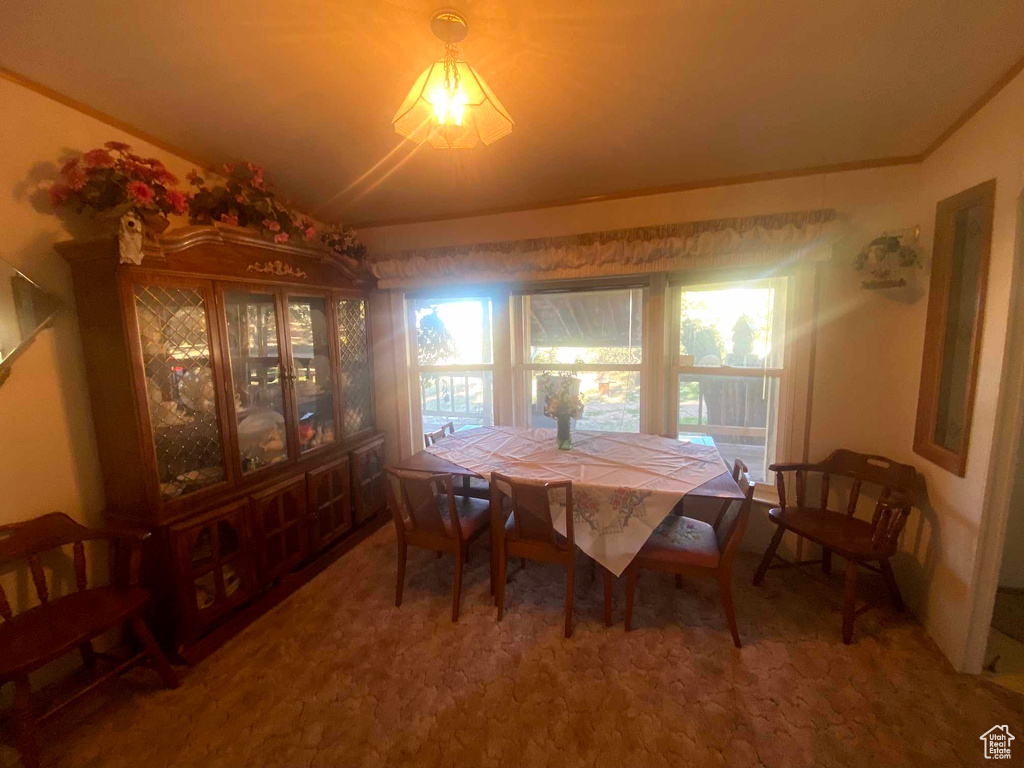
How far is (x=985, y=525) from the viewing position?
1.55 m

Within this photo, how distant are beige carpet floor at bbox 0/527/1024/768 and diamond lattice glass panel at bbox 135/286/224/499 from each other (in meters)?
0.89

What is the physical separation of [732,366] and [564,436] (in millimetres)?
1228

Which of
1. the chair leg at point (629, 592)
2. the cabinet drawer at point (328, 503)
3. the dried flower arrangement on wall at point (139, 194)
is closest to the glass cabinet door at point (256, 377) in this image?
the cabinet drawer at point (328, 503)

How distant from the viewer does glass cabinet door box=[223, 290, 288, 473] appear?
7.02 feet

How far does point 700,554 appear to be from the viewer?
1841mm

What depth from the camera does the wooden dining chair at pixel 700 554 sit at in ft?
5.78

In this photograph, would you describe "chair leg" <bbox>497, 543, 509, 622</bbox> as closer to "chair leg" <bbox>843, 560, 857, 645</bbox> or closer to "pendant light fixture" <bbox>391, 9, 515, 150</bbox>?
"chair leg" <bbox>843, 560, 857, 645</bbox>

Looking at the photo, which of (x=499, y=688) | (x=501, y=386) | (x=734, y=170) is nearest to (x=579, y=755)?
(x=499, y=688)

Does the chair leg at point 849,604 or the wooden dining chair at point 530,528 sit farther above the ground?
the wooden dining chair at point 530,528

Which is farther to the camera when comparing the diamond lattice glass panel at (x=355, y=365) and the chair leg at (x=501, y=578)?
the diamond lattice glass panel at (x=355, y=365)

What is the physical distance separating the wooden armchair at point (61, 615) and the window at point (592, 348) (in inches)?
89.3

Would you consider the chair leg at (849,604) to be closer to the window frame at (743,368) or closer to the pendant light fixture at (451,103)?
the window frame at (743,368)

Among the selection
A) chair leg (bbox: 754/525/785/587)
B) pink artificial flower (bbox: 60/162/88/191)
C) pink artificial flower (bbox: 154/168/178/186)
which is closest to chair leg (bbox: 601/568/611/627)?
chair leg (bbox: 754/525/785/587)

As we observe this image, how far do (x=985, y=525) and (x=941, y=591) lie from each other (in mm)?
451
